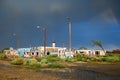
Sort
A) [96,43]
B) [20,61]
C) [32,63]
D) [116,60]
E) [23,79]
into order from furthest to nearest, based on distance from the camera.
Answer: [96,43] < [116,60] < [20,61] < [32,63] < [23,79]

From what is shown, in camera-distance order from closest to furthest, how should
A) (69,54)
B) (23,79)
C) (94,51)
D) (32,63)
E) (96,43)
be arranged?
1. (23,79)
2. (32,63)
3. (69,54)
4. (94,51)
5. (96,43)

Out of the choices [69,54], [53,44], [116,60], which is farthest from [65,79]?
[53,44]

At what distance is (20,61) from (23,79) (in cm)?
2653

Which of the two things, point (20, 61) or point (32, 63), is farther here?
point (20, 61)

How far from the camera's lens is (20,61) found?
46.8 metres

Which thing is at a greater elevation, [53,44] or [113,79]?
[53,44]

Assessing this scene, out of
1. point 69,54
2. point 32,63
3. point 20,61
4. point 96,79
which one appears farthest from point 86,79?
point 69,54

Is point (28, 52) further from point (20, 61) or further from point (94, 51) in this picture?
point (20, 61)

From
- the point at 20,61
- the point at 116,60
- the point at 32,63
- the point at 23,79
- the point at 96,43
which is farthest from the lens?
the point at 96,43

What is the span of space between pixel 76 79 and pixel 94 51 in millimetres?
75612

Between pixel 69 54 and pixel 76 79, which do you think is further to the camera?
pixel 69 54

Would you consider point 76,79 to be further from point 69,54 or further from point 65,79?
point 69,54

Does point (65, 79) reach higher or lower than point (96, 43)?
lower

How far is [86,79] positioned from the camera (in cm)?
2117
